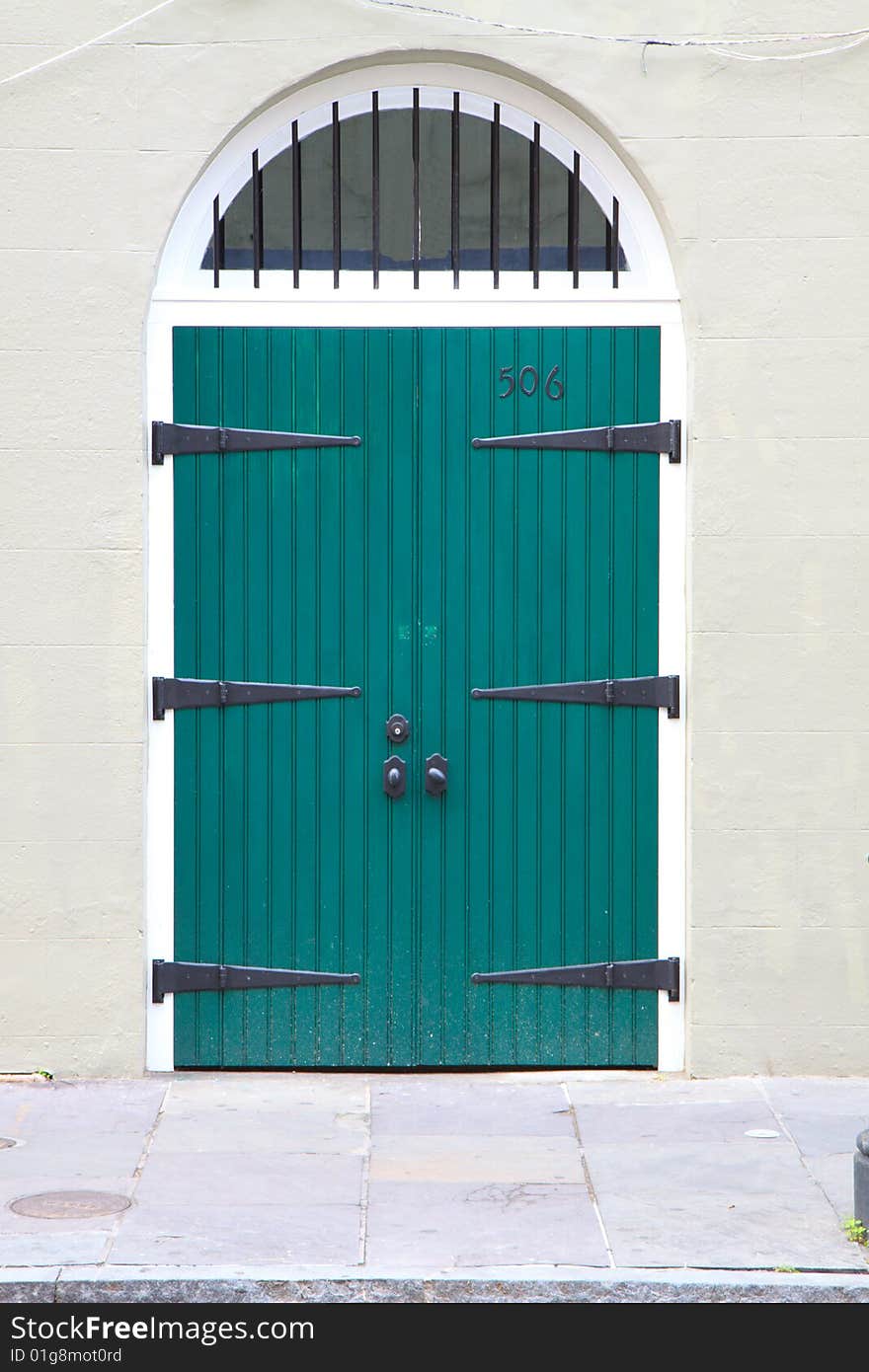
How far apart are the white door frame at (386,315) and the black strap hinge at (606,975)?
0.09m

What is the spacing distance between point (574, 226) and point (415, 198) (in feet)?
2.03

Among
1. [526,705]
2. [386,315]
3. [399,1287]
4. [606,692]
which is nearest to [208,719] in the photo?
[526,705]

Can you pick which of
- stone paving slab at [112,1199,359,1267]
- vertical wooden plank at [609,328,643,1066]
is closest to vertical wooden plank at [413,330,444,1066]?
vertical wooden plank at [609,328,643,1066]

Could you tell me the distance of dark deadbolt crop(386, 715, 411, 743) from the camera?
661 cm

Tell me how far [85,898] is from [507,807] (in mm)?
1626

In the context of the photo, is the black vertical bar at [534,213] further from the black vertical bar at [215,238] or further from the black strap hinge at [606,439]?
the black vertical bar at [215,238]

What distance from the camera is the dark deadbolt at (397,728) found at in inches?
260

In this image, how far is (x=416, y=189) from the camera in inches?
263

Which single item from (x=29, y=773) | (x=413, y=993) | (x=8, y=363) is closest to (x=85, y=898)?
(x=29, y=773)

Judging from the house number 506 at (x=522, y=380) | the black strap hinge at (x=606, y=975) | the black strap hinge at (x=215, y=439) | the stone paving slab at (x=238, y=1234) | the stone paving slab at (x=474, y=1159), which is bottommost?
the stone paving slab at (x=474, y=1159)

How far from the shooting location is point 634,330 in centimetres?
663

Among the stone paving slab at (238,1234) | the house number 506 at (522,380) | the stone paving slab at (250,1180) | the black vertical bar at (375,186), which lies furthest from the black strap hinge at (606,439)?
the stone paving slab at (238,1234)

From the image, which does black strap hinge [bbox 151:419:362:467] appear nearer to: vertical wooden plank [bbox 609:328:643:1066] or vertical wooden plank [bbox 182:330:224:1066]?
vertical wooden plank [bbox 182:330:224:1066]

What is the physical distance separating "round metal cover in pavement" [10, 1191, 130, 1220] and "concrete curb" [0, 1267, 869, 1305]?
0.45 metres
